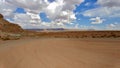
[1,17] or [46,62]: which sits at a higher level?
[1,17]

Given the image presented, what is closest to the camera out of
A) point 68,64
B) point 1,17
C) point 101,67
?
point 101,67

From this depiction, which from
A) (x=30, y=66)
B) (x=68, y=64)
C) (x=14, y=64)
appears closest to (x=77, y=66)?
(x=68, y=64)

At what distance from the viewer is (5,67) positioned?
22.9ft

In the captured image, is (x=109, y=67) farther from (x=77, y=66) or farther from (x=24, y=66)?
(x=24, y=66)

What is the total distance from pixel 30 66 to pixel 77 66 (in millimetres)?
2033

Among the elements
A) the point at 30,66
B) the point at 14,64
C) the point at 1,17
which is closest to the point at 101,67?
the point at 30,66

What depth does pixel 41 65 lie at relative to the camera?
702 centimetres

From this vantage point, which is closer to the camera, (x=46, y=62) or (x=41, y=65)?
(x=41, y=65)

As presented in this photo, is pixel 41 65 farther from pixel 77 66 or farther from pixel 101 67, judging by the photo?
pixel 101 67

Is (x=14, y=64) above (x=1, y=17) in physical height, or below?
below

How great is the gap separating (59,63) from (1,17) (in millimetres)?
59068

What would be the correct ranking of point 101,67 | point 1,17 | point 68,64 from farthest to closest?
point 1,17, point 68,64, point 101,67

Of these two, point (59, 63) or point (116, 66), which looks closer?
point (116, 66)

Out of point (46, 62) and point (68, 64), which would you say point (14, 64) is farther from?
point (68, 64)
